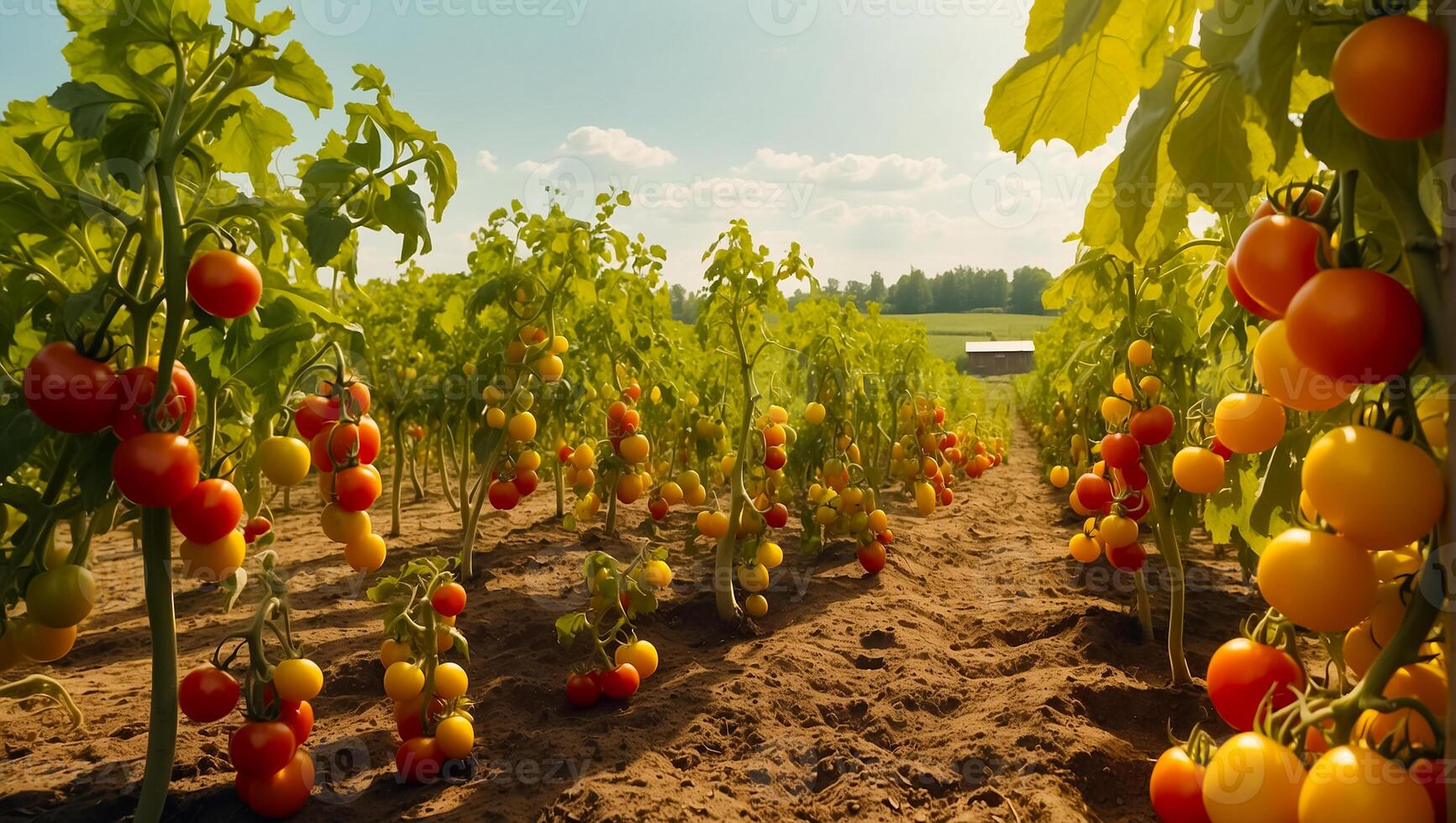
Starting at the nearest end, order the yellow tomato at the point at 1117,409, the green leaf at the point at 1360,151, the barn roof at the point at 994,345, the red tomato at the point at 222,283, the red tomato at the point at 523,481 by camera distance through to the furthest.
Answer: the green leaf at the point at 1360,151
the red tomato at the point at 222,283
the yellow tomato at the point at 1117,409
the red tomato at the point at 523,481
the barn roof at the point at 994,345

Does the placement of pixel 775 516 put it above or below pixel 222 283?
below

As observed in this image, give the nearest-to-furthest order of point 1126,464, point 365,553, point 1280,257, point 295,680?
point 1280,257
point 365,553
point 295,680
point 1126,464

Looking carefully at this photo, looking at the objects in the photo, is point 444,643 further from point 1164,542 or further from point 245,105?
point 1164,542

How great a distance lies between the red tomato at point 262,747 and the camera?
2.55m

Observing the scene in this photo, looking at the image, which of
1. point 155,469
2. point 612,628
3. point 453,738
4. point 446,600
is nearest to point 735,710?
point 612,628

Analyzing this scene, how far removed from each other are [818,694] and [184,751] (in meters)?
2.72

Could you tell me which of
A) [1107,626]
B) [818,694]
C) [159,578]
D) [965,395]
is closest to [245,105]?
[159,578]

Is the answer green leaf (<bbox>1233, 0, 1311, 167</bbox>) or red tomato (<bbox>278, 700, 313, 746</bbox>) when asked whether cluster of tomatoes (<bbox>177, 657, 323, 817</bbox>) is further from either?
green leaf (<bbox>1233, 0, 1311, 167</bbox>)

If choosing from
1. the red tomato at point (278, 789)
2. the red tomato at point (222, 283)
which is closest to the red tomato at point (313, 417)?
the red tomato at point (222, 283)

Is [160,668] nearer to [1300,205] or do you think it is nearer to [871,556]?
[1300,205]

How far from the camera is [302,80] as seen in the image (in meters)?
2.15

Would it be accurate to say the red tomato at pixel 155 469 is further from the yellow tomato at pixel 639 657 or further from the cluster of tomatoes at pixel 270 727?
the yellow tomato at pixel 639 657

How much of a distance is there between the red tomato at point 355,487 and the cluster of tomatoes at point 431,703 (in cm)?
101

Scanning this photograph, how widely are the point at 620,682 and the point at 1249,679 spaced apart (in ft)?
10.3
